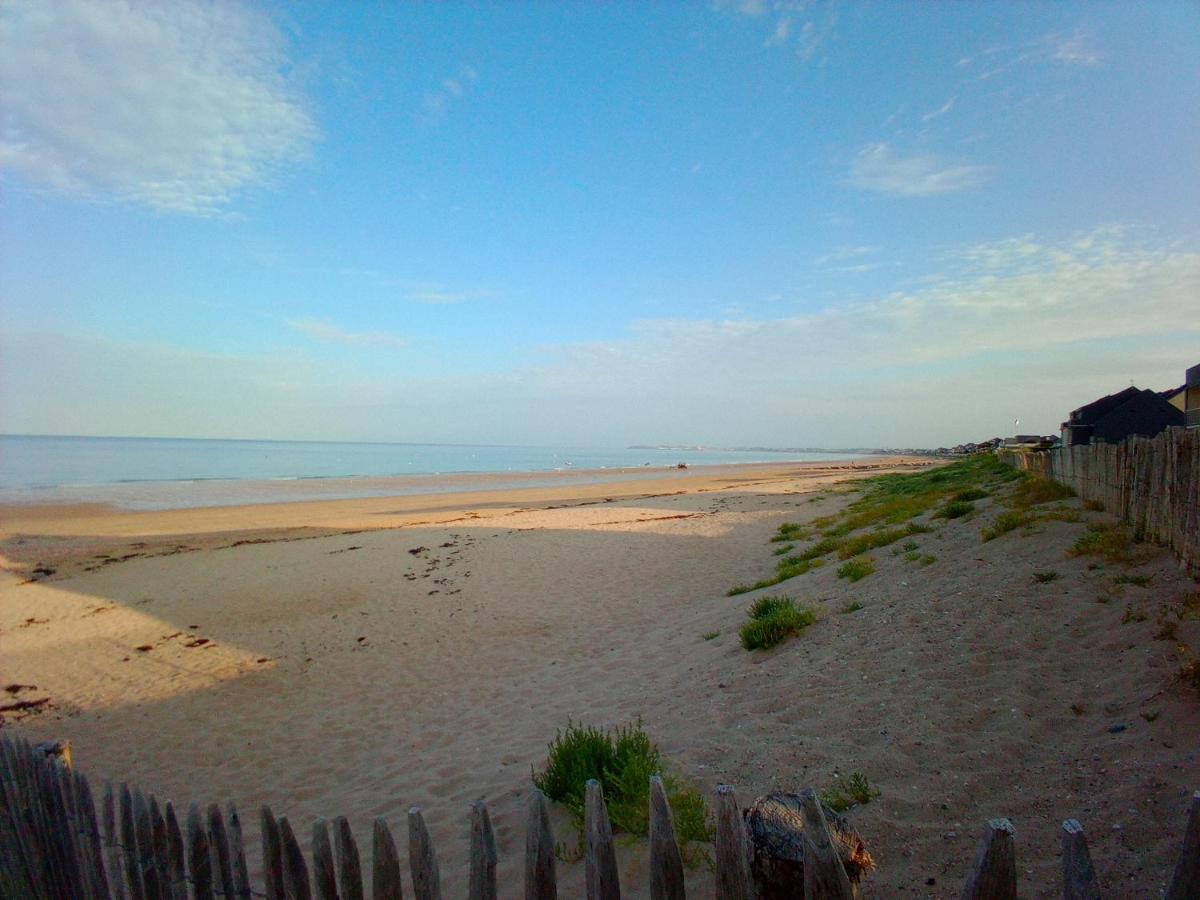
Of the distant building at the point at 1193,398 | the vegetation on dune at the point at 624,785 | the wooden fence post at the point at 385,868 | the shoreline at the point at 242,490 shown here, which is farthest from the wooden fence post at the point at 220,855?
the shoreline at the point at 242,490

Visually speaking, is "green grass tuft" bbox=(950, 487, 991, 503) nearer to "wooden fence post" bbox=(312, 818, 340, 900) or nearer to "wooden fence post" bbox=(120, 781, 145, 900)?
"wooden fence post" bbox=(312, 818, 340, 900)

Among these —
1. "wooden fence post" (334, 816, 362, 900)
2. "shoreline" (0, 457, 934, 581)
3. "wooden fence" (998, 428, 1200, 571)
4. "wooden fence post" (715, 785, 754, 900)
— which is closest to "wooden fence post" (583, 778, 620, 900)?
"wooden fence post" (715, 785, 754, 900)

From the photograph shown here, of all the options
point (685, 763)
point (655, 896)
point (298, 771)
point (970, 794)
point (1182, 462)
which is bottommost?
point (298, 771)

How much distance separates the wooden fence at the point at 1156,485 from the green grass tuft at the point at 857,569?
2.80m

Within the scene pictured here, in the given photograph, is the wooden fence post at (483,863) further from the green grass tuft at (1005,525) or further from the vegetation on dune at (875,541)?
the vegetation on dune at (875,541)

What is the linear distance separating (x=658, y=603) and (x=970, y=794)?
777 cm

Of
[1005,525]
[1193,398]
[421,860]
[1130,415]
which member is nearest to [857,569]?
[1005,525]

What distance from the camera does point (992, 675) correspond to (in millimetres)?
4684

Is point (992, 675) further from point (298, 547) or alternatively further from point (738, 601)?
point (298, 547)

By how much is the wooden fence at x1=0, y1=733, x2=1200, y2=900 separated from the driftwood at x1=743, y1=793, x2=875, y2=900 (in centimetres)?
8

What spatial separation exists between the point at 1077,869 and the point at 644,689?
528 cm

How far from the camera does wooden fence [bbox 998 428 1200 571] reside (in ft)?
15.8

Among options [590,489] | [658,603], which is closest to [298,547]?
[658,603]

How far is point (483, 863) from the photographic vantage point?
7.66ft
